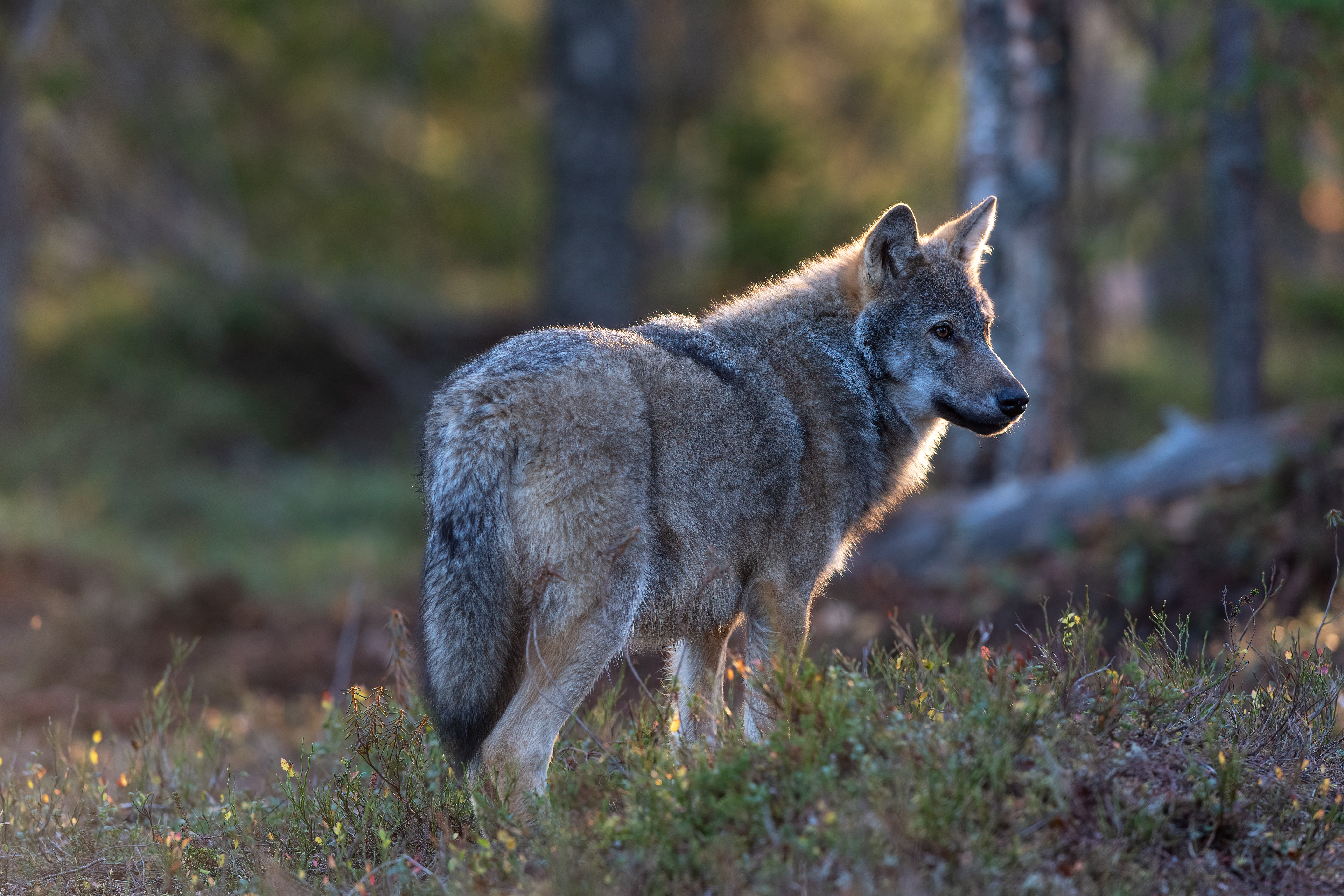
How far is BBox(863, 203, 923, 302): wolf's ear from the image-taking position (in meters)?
5.31

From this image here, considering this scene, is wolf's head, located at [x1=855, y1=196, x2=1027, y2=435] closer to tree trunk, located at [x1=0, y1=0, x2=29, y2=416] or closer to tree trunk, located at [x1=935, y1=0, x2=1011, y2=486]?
tree trunk, located at [x1=935, y1=0, x2=1011, y2=486]

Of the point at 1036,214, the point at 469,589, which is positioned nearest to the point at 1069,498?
the point at 1036,214

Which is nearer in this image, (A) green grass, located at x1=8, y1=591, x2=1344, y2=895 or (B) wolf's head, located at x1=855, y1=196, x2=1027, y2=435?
(A) green grass, located at x1=8, y1=591, x2=1344, y2=895

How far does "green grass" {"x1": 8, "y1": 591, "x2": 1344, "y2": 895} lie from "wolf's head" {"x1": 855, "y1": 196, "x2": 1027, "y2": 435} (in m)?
1.23

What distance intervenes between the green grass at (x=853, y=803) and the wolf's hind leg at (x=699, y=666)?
0.41 metres

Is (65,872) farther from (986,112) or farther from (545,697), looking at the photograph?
(986,112)

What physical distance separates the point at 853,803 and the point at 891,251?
2913mm

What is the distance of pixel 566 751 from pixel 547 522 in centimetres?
108

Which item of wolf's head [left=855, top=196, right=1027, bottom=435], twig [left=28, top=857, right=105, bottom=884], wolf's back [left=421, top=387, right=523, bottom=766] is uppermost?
wolf's head [left=855, top=196, right=1027, bottom=435]

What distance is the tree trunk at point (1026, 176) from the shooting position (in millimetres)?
10602

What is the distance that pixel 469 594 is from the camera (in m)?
4.16

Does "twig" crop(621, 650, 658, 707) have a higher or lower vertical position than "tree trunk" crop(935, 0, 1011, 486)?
lower

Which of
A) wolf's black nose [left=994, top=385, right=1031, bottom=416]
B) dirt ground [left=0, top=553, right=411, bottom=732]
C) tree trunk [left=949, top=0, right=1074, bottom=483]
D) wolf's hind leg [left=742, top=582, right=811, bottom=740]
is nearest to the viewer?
wolf's hind leg [left=742, top=582, right=811, bottom=740]

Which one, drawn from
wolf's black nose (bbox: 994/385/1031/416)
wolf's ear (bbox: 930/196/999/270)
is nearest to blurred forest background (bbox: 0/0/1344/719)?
wolf's ear (bbox: 930/196/999/270)
